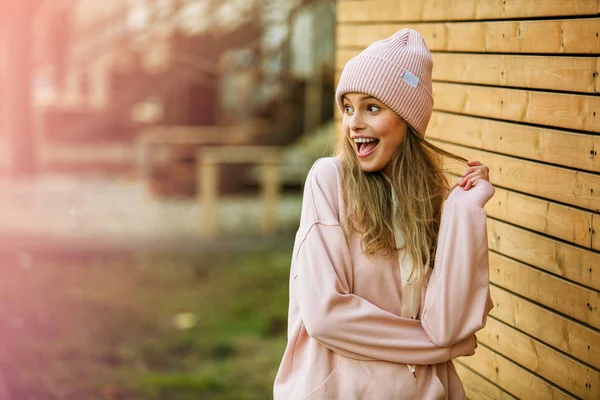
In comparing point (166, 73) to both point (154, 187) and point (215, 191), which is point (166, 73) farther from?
point (215, 191)

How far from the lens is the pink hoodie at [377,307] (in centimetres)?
286

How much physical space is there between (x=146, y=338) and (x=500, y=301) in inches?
216

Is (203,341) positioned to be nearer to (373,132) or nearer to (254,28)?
(373,132)

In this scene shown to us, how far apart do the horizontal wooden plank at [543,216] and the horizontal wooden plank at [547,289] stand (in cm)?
17

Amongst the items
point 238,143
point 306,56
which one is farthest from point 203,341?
point 306,56

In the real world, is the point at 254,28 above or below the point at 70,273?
above

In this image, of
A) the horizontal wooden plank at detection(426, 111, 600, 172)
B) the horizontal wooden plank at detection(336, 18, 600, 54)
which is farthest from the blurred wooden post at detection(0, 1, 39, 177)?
the horizontal wooden plank at detection(426, 111, 600, 172)

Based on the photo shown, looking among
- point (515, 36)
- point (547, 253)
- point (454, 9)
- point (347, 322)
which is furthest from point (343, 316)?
point (454, 9)

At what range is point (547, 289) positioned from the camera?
3672 mm

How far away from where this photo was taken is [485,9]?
13.7 feet

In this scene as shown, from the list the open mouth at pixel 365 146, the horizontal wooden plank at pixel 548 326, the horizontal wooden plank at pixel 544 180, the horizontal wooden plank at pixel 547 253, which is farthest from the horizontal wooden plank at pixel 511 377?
the open mouth at pixel 365 146

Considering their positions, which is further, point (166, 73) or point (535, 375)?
point (166, 73)

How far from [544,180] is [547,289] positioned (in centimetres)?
41

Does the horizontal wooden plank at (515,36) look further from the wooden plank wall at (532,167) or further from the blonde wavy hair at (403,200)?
the blonde wavy hair at (403,200)
